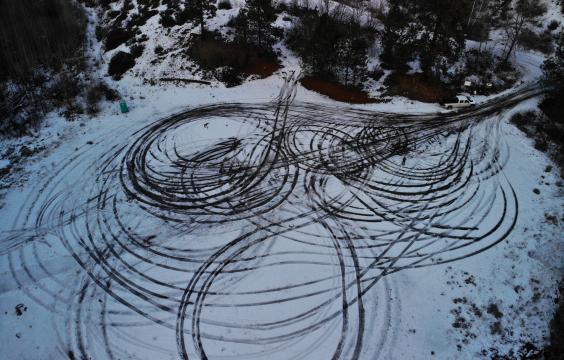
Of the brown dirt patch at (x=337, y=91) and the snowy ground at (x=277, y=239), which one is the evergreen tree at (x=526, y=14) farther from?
the brown dirt patch at (x=337, y=91)

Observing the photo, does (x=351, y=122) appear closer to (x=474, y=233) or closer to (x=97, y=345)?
(x=474, y=233)

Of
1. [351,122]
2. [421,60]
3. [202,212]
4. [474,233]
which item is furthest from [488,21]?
Result: [202,212]

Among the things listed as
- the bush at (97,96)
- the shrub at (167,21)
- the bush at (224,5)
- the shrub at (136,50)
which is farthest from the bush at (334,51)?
the bush at (97,96)

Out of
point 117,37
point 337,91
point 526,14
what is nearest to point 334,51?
point 337,91

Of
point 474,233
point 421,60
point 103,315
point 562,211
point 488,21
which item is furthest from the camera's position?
point 488,21

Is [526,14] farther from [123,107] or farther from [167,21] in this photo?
[123,107]

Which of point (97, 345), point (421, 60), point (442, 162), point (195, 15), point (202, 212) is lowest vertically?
point (97, 345)

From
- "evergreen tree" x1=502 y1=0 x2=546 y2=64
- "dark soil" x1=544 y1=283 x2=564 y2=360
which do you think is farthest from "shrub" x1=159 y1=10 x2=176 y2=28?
"dark soil" x1=544 y1=283 x2=564 y2=360
